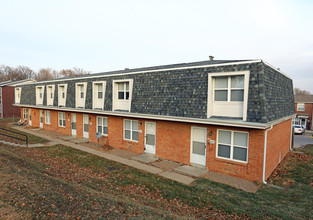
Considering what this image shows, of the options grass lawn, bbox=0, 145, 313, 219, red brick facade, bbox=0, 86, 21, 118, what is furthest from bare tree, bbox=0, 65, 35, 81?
grass lawn, bbox=0, 145, 313, 219

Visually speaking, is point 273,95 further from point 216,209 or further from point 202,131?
point 216,209

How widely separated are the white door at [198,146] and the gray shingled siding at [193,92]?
1.29 metres

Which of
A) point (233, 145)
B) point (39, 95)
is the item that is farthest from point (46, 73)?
point (233, 145)

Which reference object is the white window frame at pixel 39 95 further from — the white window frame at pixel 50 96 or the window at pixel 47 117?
the white window frame at pixel 50 96

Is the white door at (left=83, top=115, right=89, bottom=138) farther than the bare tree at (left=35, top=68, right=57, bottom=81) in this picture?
No

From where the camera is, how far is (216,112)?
10.0 m

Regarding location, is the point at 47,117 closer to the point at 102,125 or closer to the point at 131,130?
the point at 102,125

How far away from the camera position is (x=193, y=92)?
10594 millimetres

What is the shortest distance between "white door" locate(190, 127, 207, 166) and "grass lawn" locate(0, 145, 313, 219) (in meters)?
1.79

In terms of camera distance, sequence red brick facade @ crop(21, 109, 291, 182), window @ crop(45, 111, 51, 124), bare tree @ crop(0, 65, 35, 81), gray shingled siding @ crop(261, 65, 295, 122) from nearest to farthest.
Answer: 1. gray shingled siding @ crop(261, 65, 295, 122)
2. red brick facade @ crop(21, 109, 291, 182)
3. window @ crop(45, 111, 51, 124)
4. bare tree @ crop(0, 65, 35, 81)

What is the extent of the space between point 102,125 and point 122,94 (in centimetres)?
390

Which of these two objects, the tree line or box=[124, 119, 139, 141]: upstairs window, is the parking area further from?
the tree line

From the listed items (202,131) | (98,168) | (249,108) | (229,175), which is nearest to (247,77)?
(249,108)

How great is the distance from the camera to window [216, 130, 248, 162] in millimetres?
9617
